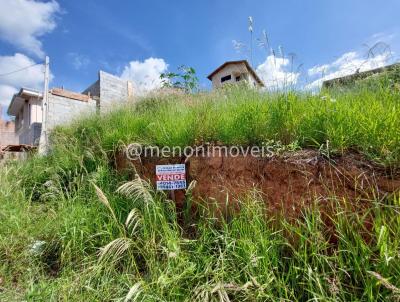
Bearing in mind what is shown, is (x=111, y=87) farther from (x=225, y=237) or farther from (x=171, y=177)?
(x=225, y=237)

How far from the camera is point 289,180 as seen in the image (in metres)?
2.10

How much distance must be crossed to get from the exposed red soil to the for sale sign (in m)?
0.26

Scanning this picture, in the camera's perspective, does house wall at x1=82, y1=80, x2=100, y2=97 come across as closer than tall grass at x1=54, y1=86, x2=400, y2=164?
No

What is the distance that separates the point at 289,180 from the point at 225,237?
740mm

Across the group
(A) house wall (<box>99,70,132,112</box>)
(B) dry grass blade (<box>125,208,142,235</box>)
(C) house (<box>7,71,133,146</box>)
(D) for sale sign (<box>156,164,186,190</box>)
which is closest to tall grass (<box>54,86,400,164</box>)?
(D) for sale sign (<box>156,164,186,190</box>)

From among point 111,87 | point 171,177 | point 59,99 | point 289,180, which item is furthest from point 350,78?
point 59,99

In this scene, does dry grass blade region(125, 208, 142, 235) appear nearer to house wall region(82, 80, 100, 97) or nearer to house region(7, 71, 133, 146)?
house region(7, 71, 133, 146)

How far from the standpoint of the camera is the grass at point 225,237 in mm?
1570

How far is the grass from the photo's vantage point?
5.15 ft

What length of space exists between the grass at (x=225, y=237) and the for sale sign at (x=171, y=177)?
0.20m

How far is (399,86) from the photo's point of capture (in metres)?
2.27

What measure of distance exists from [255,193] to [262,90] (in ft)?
5.39

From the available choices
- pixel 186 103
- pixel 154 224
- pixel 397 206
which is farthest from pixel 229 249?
pixel 186 103

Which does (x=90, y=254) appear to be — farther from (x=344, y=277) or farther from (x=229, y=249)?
(x=344, y=277)
